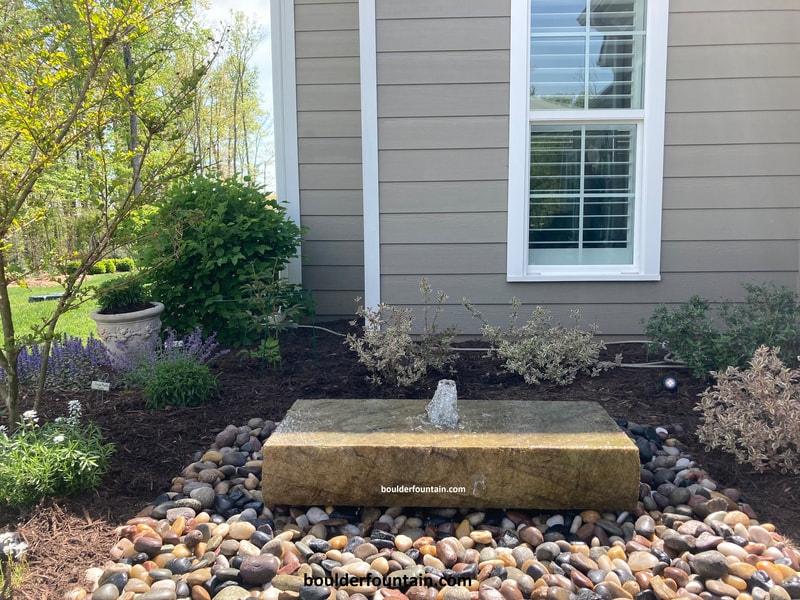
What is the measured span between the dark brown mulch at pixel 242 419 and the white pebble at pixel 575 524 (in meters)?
0.71

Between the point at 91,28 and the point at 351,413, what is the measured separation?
195cm

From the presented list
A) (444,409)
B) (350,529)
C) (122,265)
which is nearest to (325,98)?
(444,409)

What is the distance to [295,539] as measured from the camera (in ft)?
6.92

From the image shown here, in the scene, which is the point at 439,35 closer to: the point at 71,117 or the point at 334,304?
the point at 71,117

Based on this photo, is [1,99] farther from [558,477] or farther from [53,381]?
[558,477]

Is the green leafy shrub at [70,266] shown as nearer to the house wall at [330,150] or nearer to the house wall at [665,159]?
the house wall at [665,159]

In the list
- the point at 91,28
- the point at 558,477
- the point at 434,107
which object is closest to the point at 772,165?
the point at 434,107

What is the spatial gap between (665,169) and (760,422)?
1930mm

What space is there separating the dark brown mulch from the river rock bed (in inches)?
3.6

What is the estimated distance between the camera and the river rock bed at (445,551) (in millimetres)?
1806

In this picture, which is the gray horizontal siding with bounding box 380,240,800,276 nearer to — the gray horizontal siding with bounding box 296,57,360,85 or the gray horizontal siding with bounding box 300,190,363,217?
the gray horizontal siding with bounding box 300,190,363,217

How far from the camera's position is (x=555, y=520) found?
217 centimetres

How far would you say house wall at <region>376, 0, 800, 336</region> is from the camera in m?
3.63

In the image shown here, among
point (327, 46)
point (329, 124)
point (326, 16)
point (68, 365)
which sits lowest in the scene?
point (68, 365)
